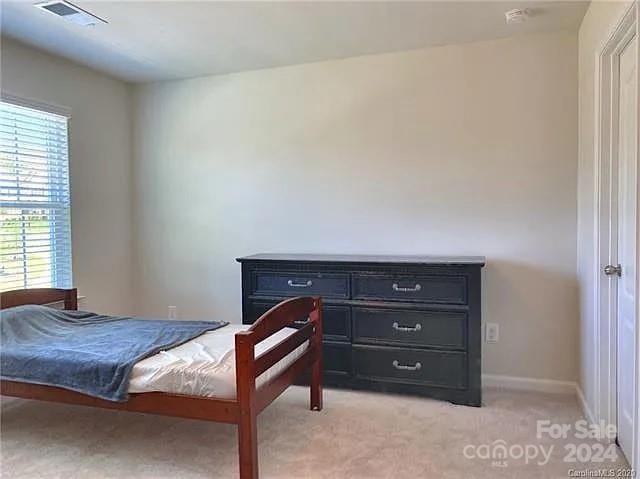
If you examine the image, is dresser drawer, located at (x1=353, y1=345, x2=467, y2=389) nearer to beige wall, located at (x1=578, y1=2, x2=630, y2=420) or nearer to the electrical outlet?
the electrical outlet

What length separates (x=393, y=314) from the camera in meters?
3.13

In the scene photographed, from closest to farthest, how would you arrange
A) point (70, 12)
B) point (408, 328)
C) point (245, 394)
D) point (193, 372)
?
point (245, 394)
point (193, 372)
point (70, 12)
point (408, 328)

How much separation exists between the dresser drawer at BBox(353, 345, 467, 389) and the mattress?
2.74 ft

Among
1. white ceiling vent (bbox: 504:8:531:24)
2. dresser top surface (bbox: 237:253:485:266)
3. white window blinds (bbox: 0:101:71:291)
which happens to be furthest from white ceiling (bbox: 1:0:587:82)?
dresser top surface (bbox: 237:253:485:266)

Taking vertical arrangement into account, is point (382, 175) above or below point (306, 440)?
above

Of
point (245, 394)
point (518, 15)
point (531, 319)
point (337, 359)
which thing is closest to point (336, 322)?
point (337, 359)

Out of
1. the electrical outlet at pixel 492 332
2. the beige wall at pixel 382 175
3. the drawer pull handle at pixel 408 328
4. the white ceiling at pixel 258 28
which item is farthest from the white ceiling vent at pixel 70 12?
the electrical outlet at pixel 492 332

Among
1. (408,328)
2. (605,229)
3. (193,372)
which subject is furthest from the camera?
(408,328)

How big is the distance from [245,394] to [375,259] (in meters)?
1.43

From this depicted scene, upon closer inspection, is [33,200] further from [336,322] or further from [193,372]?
[336,322]

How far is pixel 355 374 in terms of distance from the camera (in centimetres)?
322

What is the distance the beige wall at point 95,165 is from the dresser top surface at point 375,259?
134 centimetres

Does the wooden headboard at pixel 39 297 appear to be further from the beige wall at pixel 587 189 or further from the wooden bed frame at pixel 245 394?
the beige wall at pixel 587 189

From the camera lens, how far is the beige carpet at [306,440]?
228cm
